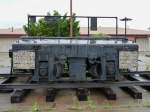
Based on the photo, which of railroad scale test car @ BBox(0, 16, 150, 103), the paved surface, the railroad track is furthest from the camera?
railroad scale test car @ BBox(0, 16, 150, 103)

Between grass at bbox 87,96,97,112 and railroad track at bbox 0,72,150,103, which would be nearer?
grass at bbox 87,96,97,112

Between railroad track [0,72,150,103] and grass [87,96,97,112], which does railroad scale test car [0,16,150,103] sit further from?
grass [87,96,97,112]

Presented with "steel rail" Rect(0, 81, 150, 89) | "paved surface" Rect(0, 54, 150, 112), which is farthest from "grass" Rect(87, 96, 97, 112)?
"steel rail" Rect(0, 81, 150, 89)

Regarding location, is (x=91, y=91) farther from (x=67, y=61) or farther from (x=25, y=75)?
(x=25, y=75)

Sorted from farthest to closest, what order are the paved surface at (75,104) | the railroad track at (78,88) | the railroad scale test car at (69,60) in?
the railroad scale test car at (69,60) → the railroad track at (78,88) → the paved surface at (75,104)

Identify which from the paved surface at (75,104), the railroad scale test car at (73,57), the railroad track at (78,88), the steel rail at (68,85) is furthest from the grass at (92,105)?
the railroad scale test car at (73,57)

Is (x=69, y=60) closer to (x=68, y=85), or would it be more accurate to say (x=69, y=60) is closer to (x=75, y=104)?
(x=68, y=85)

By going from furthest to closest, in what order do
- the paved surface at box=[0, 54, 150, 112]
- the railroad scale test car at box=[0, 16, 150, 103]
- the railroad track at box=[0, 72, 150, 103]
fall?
the railroad scale test car at box=[0, 16, 150, 103], the railroad track at box=[0, 72, 150, 103], the paved surface at box=[0, 54, 150, 112]

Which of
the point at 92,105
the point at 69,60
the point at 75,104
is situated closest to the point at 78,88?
the point at 69,60

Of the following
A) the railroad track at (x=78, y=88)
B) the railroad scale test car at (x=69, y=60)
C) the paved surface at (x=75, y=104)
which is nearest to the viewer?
the paved surface at (x=75, y=104)

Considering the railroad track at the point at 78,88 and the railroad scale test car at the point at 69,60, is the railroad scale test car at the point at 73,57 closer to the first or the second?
the railroad scale test car at the point at 69,60

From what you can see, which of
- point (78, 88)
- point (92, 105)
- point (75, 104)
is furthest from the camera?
point (78, 88)

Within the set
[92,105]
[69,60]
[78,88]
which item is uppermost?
[69,60]

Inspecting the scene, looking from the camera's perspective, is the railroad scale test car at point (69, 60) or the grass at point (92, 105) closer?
the grass at point (92, 105)
